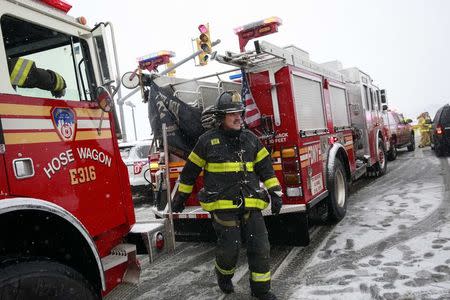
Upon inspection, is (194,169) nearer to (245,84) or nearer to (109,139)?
(109,139)

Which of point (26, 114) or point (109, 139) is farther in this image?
point (109, 139)

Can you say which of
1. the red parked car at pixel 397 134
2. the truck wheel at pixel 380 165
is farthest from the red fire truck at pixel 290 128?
the red parked car at pixel 397 134

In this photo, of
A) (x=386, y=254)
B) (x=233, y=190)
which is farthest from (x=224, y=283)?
(x=386, y=254)

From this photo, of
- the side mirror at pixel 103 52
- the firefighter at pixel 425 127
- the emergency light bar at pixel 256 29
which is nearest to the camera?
the side mirror at pixel 103 52

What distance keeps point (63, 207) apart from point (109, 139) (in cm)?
72

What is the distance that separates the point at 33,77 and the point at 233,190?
1891mm

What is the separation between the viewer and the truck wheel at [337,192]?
18.9 feet

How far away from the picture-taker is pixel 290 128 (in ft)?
15.7

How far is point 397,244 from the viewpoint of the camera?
4.70 metres

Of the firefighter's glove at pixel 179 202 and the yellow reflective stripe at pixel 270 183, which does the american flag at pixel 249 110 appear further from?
the firefighter's glove at pixel 179 202

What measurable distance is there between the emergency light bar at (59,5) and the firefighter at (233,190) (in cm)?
154

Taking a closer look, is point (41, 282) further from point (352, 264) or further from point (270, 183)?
point (352, 264)

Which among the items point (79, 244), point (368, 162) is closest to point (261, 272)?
point (79, 244)

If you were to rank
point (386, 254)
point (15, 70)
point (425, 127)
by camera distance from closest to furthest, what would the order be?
point (15, 70) → point (386, 254) → point (425, 127)
